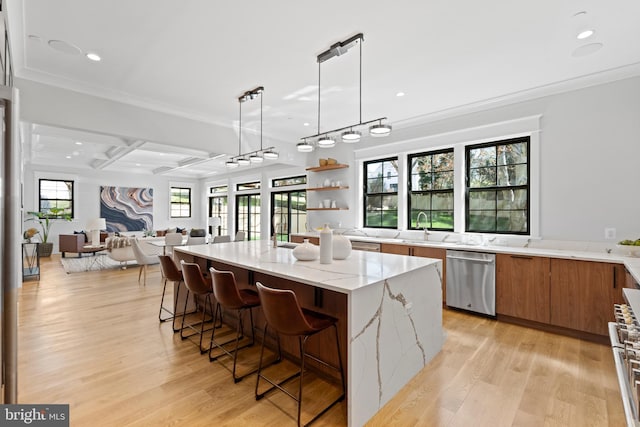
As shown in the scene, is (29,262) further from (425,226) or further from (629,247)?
(629,247)

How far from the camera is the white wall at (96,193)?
30.0 feet

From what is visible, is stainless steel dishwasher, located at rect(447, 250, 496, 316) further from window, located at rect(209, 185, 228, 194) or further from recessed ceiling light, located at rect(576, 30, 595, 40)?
window, located at rect(209, 185, 228, 194)

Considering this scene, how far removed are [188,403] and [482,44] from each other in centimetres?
385

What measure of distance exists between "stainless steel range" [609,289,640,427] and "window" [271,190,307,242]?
6060mm

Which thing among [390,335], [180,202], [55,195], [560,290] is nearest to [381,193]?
[560,290]

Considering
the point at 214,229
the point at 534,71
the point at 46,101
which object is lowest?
the point at 214,229

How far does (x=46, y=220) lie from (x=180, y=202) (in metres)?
4.17

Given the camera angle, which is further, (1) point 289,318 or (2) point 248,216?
(2) point 248,216

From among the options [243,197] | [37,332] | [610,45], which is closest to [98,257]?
[243,197]

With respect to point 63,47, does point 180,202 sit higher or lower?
lower

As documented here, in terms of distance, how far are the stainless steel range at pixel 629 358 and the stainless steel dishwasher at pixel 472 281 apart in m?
1.60

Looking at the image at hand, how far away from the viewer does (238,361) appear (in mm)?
2646

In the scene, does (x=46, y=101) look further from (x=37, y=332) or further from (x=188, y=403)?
(x=188, y=403)

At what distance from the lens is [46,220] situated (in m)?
8.93
